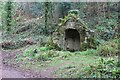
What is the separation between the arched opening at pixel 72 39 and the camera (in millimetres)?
17930

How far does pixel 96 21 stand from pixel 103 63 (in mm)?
11846

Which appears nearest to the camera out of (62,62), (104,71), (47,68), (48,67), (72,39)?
(104,71)

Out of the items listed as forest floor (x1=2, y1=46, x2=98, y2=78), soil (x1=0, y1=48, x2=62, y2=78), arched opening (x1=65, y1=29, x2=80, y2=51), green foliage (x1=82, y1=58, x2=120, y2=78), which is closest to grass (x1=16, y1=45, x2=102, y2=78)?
forest floor (x1=2, y1=46, x2=98, y2=78)

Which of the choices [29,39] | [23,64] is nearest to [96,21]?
[29,39]

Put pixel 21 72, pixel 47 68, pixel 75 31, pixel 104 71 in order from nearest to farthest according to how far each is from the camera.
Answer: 1. pixel 104 71
2. pixel 21 72
3. pixel 47 68
4. pixel 75 31

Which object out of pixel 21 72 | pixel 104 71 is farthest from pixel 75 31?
pixel 104 71

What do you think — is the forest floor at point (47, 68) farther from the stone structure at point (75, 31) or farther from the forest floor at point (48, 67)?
the stone structure at point (75, 31)

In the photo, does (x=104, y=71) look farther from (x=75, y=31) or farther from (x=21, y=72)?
(x=75, y=31)

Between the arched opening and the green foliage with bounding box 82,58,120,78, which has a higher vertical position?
the green foliage with bounding box 82,58,120,78

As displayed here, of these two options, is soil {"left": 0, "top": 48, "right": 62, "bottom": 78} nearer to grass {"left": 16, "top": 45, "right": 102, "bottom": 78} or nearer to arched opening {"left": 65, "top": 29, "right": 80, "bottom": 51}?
grass {"left": 16, "top": 45, "right": 102, "bottom": 78}

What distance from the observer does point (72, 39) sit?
1852cm

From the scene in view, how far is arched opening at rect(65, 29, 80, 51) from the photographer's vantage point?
58.8 feet

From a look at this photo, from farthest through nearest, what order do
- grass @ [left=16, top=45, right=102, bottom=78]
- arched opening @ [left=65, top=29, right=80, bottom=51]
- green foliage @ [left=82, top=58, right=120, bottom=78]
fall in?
arched opening @ [left=65, top=29, right=80, bottom=51] < grass @ [left=16, top=45, right=102, bottom=78] < green foliage @ [left=82, top=58, right=120, bottom=78]

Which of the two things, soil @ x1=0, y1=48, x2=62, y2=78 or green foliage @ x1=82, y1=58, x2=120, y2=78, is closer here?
green foliage @ x1=82, y1=58, x2=120, y2=78
